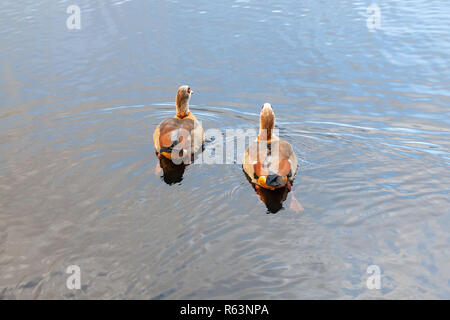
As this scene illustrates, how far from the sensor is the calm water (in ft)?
25.0

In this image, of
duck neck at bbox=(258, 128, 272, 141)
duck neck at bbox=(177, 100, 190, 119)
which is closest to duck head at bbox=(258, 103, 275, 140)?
duck neck at bbox=(258, 128, 272, 141)

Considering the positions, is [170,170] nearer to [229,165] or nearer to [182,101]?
[229,165]

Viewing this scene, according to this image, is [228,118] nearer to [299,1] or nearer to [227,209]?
[227,209]

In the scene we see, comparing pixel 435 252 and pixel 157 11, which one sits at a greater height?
pixel 157 11

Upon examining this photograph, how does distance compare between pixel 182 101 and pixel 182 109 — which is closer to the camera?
pixel 182 101

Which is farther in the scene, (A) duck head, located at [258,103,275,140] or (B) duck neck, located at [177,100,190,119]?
(B) duck neck, located at [177,100,190,119]

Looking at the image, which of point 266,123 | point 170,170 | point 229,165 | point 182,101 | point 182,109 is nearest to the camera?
point 170,170

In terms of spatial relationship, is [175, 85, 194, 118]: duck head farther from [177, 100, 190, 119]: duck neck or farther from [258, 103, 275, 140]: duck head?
[258, 103, 275, 140]: duck head

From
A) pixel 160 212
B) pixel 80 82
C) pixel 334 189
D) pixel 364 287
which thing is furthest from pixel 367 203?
pixel 80 82

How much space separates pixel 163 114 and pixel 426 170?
7.09 metres

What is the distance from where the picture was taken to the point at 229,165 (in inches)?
426

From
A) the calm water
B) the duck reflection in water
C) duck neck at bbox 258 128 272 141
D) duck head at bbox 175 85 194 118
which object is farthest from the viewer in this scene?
duck head at bbox 175 85 194 118

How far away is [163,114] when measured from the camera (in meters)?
13.4

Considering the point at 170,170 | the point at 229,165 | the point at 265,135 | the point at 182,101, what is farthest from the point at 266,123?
the point at 182,101
